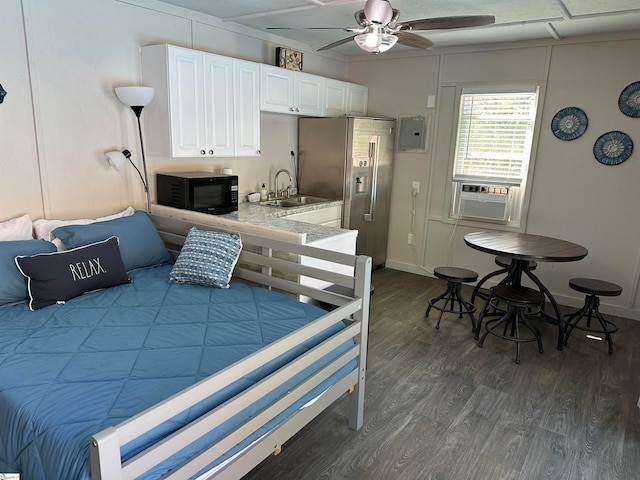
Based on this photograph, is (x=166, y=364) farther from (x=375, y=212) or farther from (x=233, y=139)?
(x=375, y=212)

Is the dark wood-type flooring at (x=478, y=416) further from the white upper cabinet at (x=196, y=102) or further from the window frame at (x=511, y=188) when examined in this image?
the white upper cabinet at (x=196, y=102)

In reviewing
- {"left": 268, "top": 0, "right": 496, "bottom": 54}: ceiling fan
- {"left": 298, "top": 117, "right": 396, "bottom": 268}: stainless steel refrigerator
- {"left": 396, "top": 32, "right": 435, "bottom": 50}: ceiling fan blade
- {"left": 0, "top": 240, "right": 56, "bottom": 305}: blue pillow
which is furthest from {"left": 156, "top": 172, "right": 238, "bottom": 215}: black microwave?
{"left": 396, "top": 32, "right": 435, "bottom": 50}: ceiling fan blade

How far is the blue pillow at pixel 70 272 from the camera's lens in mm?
2336

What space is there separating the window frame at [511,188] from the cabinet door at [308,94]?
150 centimetres

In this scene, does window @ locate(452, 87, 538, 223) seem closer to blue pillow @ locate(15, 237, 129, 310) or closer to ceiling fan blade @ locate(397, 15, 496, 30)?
ceiling fan blade @ locate(397, 15, 496, 30)

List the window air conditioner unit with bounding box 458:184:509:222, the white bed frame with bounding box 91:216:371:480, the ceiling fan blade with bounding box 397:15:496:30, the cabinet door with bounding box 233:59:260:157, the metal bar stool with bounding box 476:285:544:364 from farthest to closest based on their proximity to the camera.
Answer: the window air conditioner unit with bounding box 458:184:509:222
the cabinet door with bounding box 233:59:260:157
the metal bar stool with bounding box 476:285:544:364
the ceiling fan blade with bounding box 397:15:496:30
the white bed frame with bounding box 91:216:371:480

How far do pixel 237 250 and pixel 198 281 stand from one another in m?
0.31

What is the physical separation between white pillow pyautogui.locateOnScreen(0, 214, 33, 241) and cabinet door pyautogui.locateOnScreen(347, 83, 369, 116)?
11.5ft

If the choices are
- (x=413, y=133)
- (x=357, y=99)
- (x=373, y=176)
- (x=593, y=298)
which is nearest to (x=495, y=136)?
(x=413, y=133)

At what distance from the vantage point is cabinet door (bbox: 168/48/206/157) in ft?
10.5

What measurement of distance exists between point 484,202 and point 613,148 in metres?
1.23

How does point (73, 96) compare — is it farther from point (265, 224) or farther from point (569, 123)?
point (569, 123)

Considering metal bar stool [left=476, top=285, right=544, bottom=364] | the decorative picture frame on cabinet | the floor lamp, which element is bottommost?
metal bar stool [left=476, top=285, right=544, bottom=364]

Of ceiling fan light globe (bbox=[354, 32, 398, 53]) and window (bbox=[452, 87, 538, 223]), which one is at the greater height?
ceiling fan light globe (bbox=[354, 32, 398, 53])
